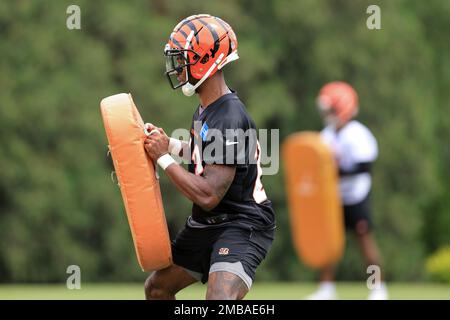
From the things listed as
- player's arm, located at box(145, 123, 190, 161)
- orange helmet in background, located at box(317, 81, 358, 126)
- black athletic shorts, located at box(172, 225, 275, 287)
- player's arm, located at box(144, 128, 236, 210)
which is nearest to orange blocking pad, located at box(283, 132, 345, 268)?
orange helmet in background, located at box(317, 81, 358, 126)

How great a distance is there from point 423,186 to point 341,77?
3174 mm

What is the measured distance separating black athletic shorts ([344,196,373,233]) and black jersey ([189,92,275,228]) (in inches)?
203

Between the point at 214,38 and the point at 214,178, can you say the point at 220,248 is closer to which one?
the point at 214,178

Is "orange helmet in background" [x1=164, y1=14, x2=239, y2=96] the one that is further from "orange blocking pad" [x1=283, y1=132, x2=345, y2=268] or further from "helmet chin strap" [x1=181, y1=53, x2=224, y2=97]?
"orange blocking pad" [x1=283, y1=132, x2=345, y2=268]

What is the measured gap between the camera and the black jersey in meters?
5.62

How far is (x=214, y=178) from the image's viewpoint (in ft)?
18.4

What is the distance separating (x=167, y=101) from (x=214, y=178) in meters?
15.8

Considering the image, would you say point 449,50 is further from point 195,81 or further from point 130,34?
point 195,81

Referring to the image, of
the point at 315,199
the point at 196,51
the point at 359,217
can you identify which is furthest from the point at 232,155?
the point at 315,199

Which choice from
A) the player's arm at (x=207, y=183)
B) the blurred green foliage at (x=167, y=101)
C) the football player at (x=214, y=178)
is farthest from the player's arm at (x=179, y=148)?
the blurred green foliage at (x=167, y=101)

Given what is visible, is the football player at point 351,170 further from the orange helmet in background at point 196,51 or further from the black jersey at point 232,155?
the orange helmet in background at point 196,51

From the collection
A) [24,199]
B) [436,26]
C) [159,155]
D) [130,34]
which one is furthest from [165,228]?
[436,26]

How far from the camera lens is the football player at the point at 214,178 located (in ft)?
18.4

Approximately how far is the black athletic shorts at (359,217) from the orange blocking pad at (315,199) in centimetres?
25
